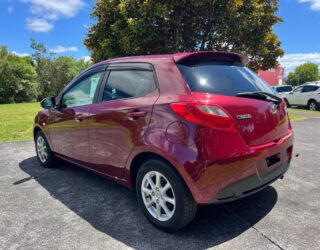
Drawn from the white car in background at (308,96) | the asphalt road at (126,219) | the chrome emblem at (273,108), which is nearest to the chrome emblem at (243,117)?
the chrome emblem at (273,108)

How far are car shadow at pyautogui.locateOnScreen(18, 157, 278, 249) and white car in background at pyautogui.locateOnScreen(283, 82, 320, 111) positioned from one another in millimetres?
15483

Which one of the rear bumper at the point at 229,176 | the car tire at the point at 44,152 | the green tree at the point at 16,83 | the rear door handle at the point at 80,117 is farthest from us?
the green tree at the point at 16,83

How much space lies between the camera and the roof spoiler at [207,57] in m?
2.50

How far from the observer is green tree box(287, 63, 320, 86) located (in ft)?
334

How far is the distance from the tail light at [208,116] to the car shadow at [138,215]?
1.09 metres

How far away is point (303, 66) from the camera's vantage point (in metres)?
105

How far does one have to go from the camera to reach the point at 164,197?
2.43 metres

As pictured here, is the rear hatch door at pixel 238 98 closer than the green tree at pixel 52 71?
Yes

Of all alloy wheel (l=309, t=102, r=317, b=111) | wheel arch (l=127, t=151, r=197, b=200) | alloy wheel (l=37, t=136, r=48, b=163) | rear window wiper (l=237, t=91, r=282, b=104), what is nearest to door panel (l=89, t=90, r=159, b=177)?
wheel arch (l=127, t=151, r=197, b=200)

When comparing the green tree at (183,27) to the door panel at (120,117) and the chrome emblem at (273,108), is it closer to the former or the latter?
the door panel at (120,117)

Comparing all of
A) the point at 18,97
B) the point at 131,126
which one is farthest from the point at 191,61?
the point at 18,97

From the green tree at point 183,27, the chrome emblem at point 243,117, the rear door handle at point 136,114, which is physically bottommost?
the chrome emblem at point 243,117

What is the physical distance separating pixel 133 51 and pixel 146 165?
27.0 feet

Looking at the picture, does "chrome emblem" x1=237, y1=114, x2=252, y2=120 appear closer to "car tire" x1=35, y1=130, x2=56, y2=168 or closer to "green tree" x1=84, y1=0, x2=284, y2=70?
"car tire" x1=35, y1=130, x2=56, y2=168
